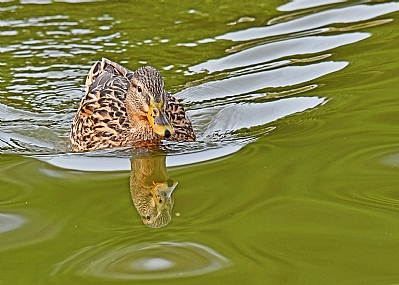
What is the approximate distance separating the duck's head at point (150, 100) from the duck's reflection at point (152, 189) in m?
0.32

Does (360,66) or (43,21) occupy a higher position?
(43,21)

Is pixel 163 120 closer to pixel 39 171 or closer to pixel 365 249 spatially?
pixel 39 171

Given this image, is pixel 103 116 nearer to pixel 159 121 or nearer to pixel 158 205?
pixel 159 121

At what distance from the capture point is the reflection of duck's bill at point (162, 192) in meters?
6.61

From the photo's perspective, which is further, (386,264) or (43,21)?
(43,21)

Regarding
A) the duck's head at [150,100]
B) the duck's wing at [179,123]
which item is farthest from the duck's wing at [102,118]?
the duck's wing at [179,123]

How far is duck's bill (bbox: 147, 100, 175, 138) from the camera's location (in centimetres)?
765

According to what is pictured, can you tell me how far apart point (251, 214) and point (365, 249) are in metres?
0.93

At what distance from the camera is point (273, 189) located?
21.7 feet

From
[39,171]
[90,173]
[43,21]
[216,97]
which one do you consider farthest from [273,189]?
[43,21]

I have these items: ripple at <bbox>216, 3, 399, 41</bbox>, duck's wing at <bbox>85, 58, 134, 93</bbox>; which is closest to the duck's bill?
duck's wing at <bbox>85, 58, 134, 93</bbox>

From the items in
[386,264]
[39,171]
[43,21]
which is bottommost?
[386,264]

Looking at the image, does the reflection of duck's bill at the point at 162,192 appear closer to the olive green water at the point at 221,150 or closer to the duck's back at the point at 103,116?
the olive green water at the point at 221,150

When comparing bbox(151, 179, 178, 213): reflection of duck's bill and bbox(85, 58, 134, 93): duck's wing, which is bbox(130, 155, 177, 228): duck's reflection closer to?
bbox(151, 179, 178, 213): reflection of duck's bill
